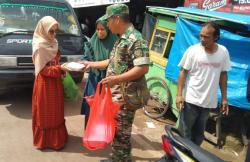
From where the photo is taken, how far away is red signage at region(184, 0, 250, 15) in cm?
725

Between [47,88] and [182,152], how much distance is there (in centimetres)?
253

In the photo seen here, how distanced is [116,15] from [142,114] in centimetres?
329

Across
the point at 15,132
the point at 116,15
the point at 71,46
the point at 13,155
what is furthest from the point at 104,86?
the point at 71,46

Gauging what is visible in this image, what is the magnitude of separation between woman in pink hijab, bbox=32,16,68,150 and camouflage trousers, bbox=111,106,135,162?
1055 mm

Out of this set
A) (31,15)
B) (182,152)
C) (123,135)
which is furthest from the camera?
(31,15)

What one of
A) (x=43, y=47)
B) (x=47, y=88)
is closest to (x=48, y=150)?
(x=47, y=88)

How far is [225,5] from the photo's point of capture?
7.83 meters

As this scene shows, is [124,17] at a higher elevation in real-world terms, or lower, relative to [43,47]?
higher

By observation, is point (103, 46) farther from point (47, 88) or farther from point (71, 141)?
point (71, 141)

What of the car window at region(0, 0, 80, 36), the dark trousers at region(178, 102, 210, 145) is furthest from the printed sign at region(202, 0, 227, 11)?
the dark trousers at region(178, 102, 210, 145)

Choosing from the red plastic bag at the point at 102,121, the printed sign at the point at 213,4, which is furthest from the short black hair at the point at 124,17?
the printed sign at the point at 213,4

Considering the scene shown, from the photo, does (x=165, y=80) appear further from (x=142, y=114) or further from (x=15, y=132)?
(x=15, y=132)

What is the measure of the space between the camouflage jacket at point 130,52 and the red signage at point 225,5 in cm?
437

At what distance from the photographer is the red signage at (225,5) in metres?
7.25
